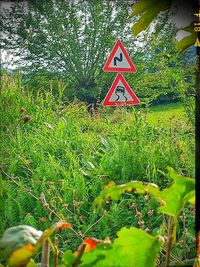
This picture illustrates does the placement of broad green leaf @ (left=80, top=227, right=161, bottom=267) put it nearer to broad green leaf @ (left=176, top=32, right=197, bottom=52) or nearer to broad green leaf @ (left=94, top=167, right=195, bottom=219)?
broad green leaf @ (left=94, top=167, right=195, bottom=219)

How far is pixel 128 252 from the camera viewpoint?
0.65m

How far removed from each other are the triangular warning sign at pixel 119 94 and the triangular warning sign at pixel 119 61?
40mm

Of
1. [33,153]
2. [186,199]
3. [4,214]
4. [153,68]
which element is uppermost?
[153,68]

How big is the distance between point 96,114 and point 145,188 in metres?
1.89

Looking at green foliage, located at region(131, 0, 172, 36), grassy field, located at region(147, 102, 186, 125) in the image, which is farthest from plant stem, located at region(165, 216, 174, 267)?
grassy field, located at region(147, 102, 186, 125)

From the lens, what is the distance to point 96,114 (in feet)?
8.16

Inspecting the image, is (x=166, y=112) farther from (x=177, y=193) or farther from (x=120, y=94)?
(x=177, y=193)

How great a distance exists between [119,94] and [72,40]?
0.32 meters

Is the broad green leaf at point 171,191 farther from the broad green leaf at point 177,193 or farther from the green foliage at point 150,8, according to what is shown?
the green foliage at point 150,8

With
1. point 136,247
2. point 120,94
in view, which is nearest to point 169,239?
point 136,247

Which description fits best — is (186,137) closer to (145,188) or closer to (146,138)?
(146,138)

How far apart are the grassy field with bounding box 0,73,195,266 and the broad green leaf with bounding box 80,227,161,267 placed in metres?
1.26

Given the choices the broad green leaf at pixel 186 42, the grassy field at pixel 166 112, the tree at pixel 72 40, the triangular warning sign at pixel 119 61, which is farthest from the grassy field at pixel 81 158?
the broad green leaf at pixel 186 42

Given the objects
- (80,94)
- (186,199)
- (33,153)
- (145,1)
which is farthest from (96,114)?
(186,199)
